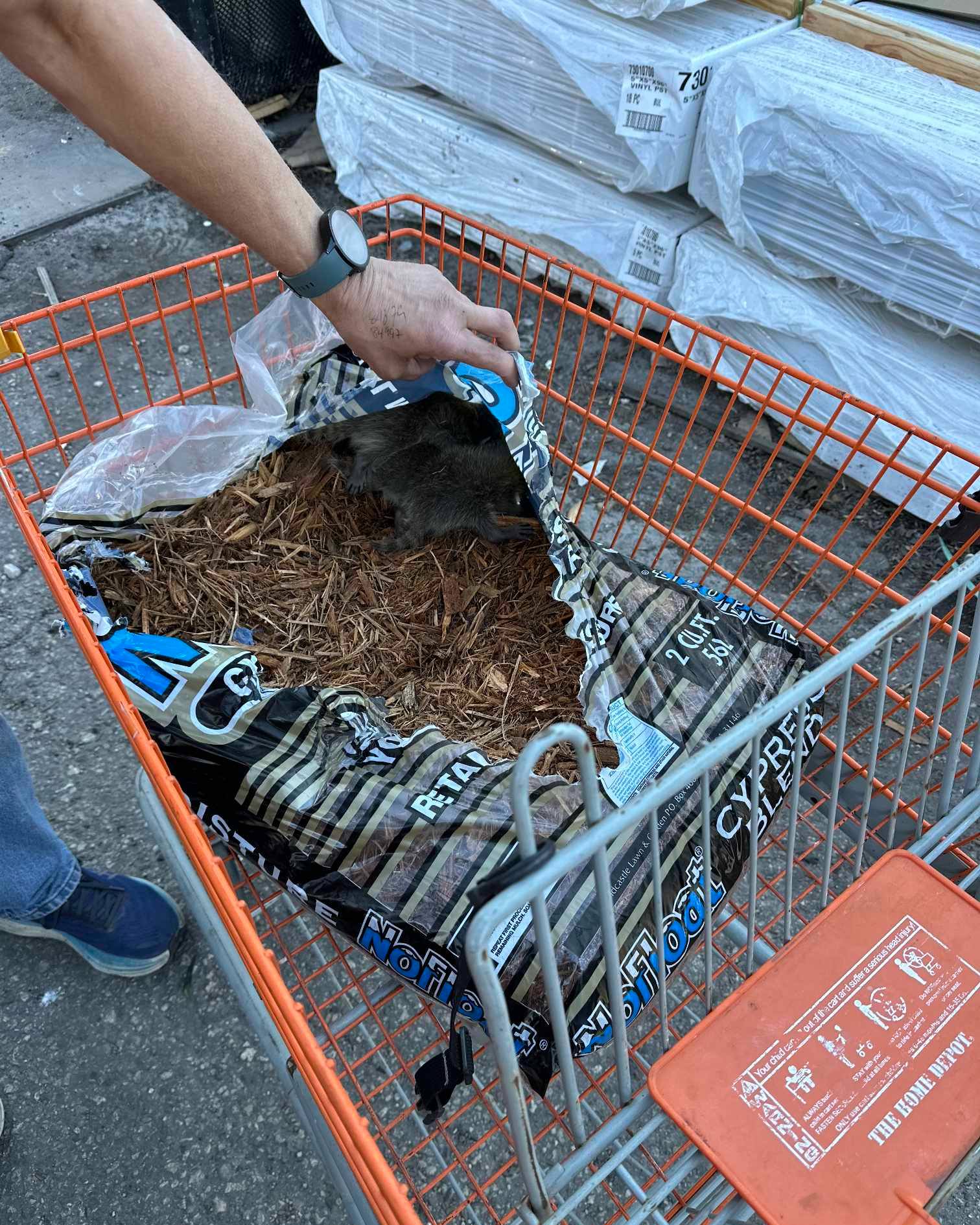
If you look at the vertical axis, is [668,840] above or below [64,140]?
above

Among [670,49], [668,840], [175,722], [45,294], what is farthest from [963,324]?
[45,294]

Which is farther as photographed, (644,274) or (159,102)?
(644,274)

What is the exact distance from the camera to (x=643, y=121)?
8.97 feet

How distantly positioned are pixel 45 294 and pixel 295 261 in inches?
106

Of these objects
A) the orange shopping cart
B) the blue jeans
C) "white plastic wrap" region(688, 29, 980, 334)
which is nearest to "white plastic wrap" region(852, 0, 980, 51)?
"white plastic wrap" region(688, 29, 980, 334)

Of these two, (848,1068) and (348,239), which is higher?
(348,239)

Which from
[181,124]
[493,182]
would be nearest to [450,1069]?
[181,124]

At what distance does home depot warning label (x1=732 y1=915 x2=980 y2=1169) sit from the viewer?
1.06 metres

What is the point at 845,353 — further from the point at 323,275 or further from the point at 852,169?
the point at 323,275

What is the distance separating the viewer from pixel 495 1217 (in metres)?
1.13

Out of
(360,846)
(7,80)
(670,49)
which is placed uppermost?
(670,49)

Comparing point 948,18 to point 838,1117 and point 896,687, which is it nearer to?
point 896,687

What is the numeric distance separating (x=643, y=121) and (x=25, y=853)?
8.83 feet

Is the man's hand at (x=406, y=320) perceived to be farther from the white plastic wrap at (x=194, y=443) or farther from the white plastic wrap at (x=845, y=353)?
the white plastic wrap at (x=845, y=353)
